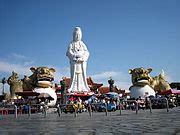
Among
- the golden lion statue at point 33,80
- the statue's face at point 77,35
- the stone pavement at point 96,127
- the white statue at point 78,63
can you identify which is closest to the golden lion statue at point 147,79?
the white statue at point 78,63

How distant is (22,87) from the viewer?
133 feet

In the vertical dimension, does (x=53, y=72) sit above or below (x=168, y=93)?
above

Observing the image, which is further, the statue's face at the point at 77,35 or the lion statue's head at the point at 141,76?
the statue's face at the point at 77,35

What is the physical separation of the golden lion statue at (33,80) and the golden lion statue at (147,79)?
39.1 ft

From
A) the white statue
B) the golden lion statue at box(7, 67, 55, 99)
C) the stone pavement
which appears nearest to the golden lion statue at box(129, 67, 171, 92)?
the white statue

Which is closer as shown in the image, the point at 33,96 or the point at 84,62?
the point at 33,96

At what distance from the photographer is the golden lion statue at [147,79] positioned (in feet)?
137

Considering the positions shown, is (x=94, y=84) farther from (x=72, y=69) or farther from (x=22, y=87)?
(x=22, y=87)

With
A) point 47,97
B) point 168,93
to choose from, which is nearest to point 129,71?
point 168,93

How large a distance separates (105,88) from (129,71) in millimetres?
24795

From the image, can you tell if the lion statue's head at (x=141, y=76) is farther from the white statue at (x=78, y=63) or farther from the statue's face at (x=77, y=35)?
the statue's face at (x=77, y=35)

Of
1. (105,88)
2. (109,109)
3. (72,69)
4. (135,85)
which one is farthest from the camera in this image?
(105,88)

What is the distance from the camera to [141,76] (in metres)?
41.8

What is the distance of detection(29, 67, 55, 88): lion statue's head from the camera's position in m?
39.5
